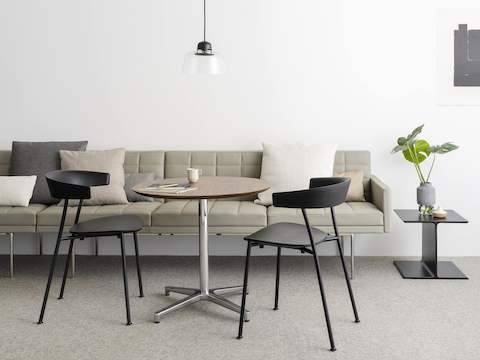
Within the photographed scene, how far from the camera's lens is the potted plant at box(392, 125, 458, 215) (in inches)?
178

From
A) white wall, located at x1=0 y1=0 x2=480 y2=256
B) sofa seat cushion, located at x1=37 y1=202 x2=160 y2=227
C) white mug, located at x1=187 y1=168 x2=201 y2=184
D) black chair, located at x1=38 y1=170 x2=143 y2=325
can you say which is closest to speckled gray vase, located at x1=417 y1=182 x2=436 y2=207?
white wall, located at x1=0 y1=0 x2=480 y2=256

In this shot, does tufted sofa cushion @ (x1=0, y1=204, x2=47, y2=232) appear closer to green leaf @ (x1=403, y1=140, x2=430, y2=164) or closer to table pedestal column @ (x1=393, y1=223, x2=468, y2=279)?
table pedestal column @ (x1=393, y1=223, x2=468, y2=279)

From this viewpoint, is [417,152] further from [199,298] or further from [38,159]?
[38,159]

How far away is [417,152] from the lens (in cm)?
468

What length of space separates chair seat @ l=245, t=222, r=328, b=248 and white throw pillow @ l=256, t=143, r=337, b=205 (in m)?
1.11

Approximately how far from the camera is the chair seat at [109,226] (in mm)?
3500

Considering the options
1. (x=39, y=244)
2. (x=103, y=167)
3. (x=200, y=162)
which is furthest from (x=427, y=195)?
(x=39, y=244)

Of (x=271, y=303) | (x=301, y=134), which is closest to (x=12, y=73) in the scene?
(x=301, y=134)

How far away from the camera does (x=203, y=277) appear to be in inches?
145

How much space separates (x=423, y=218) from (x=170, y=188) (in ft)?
6.46

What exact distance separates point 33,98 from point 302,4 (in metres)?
2.45

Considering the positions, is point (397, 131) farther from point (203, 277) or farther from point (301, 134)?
point (203, 277)

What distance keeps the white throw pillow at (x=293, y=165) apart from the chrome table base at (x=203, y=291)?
100cm

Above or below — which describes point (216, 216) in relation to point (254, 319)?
above
